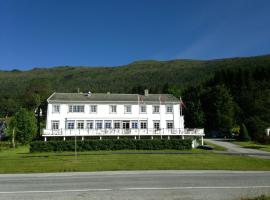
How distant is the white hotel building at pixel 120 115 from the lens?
5569cm

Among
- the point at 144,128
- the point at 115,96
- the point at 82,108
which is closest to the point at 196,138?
the point at 144,128

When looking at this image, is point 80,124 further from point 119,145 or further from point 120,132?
point 119,145

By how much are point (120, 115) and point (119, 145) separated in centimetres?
910

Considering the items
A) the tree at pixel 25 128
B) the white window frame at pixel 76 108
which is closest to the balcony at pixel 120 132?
the white window frame at pixel 76 108

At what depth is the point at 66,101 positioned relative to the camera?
56906 millimetres

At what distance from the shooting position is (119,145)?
5028cm

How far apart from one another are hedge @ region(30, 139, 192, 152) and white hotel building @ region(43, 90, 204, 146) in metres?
4.57

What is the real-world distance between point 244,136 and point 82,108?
35.9m

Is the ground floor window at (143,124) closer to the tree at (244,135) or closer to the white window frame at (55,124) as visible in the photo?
the white window frame at (55,124)

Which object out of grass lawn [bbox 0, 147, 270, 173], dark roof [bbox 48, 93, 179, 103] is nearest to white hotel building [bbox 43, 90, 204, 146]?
dark roof [bbox 48, 93, 179, 103]

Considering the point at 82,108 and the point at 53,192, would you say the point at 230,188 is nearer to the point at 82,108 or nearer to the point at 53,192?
the point at 53,192

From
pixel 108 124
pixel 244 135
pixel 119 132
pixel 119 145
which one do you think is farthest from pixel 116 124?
pixel 244 135

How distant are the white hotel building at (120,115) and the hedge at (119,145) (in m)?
4.57

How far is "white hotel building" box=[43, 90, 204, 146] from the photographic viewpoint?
2192 inches
